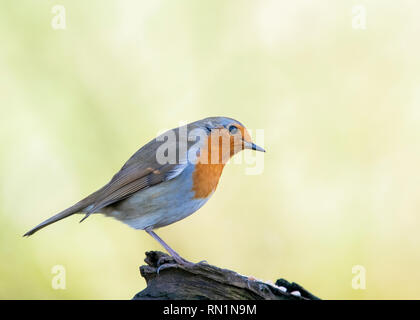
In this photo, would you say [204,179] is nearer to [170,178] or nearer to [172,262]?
[170,178]

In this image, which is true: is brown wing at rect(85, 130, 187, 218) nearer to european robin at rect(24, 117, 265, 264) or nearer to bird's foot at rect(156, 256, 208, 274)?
european robin at rect(24, 117, 265, 264)

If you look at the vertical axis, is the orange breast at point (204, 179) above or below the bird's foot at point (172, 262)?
above

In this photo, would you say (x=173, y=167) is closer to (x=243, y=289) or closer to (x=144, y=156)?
(x=144, y=156)

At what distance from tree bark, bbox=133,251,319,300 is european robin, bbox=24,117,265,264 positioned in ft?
0.39

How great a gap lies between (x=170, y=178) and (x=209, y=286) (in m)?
0.77

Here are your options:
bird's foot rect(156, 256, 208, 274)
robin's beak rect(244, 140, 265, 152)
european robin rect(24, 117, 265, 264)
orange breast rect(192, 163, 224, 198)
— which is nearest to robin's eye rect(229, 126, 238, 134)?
european robin rect(24, 117, 265, 264)

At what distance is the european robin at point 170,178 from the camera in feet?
11.0

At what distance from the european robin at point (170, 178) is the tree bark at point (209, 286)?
0.39 feet

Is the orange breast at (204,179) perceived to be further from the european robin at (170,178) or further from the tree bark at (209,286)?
the tree bark at (209,286)

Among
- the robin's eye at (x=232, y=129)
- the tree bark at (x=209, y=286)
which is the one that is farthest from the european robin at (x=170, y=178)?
the tree bark at (x=209, y=286)

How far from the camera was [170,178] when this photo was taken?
338 cm

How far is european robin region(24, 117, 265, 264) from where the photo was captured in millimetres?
3340

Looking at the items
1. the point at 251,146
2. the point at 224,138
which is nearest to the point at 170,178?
the point at 224,138
